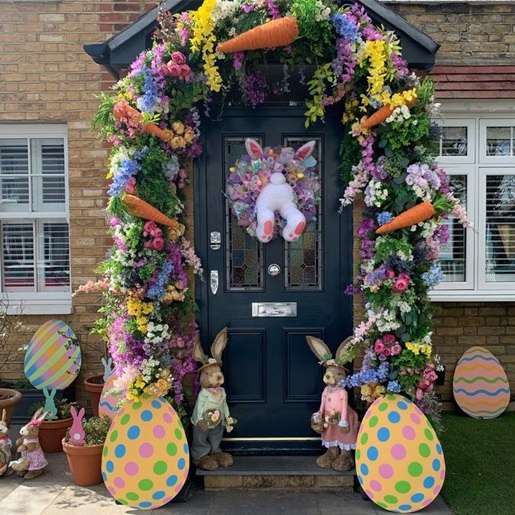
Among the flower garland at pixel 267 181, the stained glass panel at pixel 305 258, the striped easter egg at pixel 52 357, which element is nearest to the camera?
the flower garland at pixel 267 181

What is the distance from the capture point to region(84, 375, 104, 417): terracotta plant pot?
537cm

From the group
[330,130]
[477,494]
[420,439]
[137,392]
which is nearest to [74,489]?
[137,392]

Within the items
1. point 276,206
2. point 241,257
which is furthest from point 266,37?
point 241,257

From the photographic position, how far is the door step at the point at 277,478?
14.0 feet

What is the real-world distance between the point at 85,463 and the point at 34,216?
2.68 m

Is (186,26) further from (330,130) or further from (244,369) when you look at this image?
(244,369)

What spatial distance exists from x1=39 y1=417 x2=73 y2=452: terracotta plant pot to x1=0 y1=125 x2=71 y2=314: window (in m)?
1.30

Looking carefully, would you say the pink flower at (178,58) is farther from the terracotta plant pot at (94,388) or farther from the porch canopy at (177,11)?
the terracotta plant pot at (94,388)

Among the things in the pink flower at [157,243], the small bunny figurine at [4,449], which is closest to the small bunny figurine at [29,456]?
the small bunny figurine at [4,449]

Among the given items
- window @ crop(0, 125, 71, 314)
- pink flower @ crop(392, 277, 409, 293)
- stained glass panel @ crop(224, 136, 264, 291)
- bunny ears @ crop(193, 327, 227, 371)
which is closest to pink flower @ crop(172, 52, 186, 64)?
stained glass panel @ crop(224, 136, 264, 291)

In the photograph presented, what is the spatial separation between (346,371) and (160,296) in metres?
1.46

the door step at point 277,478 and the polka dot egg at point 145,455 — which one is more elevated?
the polka dot egg at point 145,455

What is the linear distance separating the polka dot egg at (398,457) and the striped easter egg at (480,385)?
6.85ft

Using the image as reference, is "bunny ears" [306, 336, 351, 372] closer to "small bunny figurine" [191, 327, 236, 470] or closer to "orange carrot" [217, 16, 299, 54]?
"small bunny figurine" [191, 327, 236, 470]
